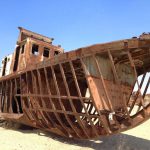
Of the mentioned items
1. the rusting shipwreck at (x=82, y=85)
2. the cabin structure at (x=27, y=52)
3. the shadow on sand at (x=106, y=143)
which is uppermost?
the cabin structure at (x=27, y=52)

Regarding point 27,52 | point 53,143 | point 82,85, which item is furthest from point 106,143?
point 27,52

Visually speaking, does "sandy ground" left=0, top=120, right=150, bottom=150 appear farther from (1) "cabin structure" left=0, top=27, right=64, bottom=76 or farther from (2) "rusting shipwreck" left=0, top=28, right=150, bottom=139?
(1) "cabin structure" left=0, top=27, right=64, bottom=76

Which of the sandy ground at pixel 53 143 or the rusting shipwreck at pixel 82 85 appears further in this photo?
the sandy ground at pixel 53 143

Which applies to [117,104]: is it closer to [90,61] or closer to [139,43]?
[90,61]

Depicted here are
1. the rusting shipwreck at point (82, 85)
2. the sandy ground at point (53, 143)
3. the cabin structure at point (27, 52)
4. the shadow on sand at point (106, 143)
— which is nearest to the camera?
the rusting shipwreck at point (82, 85)

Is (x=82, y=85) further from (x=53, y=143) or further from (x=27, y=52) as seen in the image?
(x=27, y=52)

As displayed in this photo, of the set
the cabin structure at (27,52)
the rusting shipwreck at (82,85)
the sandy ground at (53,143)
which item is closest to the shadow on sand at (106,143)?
the sandy ground at (53,143)

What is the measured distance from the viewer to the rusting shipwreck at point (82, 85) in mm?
7891

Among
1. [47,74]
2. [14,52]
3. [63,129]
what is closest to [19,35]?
[14,52]

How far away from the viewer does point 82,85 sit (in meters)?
Result: 11.2

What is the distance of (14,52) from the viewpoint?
1333 centimetres

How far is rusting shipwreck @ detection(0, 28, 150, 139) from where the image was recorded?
7.89m

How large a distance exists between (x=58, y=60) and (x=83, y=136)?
109 inches

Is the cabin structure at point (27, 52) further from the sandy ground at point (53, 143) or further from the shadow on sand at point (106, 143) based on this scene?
the shadow on sand at point (106, 143)
